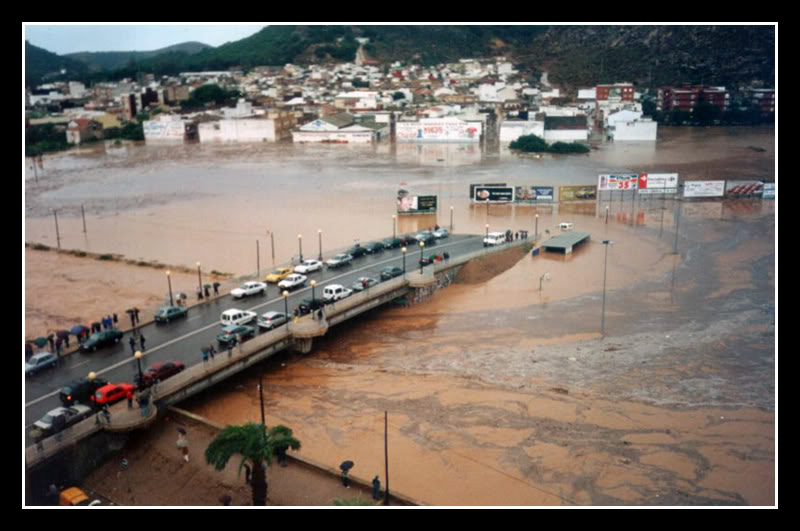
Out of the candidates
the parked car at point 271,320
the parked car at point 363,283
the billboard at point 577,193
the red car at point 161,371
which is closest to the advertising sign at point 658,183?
the billboard at point 577,193

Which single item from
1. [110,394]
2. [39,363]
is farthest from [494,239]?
[110,394]

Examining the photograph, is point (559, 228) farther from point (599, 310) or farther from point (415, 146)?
point (415, 146)

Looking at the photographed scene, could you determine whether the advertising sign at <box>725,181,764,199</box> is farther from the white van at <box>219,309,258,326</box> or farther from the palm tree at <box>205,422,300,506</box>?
the palm tree at <box>205,422,300,506</box>

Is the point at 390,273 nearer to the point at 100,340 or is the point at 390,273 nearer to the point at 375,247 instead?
the point at 375,247

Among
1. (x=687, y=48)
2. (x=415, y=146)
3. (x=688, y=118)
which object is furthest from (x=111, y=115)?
(x=687, y=48)

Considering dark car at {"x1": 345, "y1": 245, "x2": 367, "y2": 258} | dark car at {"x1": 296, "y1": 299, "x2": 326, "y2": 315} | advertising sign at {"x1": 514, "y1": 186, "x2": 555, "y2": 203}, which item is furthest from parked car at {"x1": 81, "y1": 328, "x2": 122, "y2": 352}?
advertising sign at {"x1": 514, "y1": 186, "x2": 555, "y2": 203}
